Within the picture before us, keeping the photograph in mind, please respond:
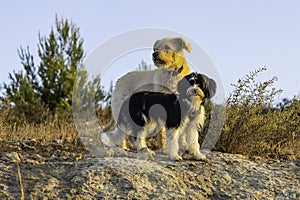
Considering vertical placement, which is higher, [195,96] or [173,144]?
[195,96]

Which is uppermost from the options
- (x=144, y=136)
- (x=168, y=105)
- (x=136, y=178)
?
(x=168, y=105)

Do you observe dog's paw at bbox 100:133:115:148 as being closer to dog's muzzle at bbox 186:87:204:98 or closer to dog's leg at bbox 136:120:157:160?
dog's leg at bbox 136:120:157:160

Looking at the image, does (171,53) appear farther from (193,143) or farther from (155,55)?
(193,143)

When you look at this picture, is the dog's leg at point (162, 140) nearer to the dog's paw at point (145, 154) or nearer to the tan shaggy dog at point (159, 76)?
the tan shaggy dog at point (159, 76)

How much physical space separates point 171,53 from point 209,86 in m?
1.05

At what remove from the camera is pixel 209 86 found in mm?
7031

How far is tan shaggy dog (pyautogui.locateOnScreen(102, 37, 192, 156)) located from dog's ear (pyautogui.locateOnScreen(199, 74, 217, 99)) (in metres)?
0.50

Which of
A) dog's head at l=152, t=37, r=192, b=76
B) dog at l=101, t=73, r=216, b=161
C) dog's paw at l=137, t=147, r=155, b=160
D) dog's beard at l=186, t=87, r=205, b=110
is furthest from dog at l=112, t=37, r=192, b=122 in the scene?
dog's paw at l=137, t=147, r=155, b=160

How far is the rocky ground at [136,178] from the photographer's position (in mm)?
5699

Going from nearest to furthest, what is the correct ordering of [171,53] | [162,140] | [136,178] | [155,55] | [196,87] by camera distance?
[136,178]
[196,87]
[162,140]
[155,55]
[171,53]

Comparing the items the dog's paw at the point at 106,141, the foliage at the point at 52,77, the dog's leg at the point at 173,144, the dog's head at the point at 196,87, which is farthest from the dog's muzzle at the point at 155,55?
the foliage at the point at 52,77

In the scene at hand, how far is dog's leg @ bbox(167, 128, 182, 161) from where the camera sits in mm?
6964

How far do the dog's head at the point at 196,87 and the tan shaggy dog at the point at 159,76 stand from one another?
34cm

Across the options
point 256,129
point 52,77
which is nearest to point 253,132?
point 256,129
